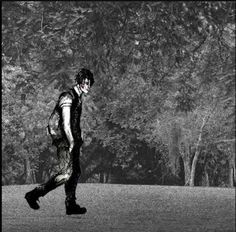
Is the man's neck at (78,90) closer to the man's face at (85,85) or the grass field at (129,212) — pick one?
the man's face at (85,85)

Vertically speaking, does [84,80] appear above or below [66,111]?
above

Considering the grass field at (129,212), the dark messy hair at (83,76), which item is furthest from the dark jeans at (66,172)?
the grass field at (129,212)

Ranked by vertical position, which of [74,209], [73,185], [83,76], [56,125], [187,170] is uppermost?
[187,170]

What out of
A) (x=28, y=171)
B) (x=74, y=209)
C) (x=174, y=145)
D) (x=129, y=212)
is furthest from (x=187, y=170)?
(x=74, y=209)

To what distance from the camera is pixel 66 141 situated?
398 centimetres

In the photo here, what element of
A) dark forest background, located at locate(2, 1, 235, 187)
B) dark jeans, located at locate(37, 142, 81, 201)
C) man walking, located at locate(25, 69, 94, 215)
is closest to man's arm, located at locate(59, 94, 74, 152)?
man walking, located at locate(25, 69, 94, 215)

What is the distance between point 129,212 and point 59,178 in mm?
25836

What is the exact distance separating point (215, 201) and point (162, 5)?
22375 mm

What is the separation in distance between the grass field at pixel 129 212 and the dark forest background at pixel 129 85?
3.85 metres

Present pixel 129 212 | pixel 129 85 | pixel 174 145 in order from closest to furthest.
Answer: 1. pixel 129 212
2. pixel 129 85
3. pixel 174 145

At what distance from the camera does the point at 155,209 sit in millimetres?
31312

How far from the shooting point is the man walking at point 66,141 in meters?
3.91

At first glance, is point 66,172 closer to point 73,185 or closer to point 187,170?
point 73,185

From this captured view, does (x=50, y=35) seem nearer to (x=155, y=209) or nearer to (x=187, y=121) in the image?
(x=155, y=209)
